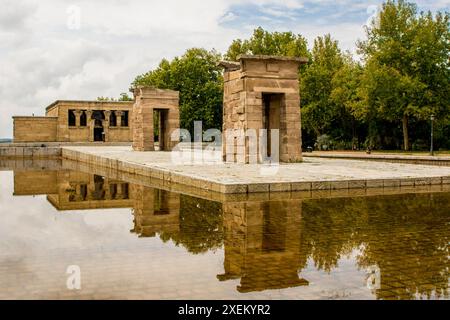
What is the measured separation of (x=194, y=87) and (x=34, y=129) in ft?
54.9

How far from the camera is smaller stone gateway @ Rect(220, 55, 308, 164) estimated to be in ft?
62.3

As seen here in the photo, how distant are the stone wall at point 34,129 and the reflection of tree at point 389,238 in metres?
49.0

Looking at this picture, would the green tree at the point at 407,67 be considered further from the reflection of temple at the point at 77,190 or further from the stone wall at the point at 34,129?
the stone wall at the point at 34,129

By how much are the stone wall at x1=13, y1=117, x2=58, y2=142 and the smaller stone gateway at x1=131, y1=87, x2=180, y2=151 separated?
986 inches

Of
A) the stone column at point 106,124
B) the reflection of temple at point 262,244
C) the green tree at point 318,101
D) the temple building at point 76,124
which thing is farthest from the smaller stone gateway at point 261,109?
the temple building at point 76,124

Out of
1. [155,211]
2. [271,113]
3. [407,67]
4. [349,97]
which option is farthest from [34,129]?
[155,211]

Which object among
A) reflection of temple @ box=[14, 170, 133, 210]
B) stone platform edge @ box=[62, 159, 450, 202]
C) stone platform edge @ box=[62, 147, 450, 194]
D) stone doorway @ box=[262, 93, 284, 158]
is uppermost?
stone doorway @ box=[262, 93, 284, 158]

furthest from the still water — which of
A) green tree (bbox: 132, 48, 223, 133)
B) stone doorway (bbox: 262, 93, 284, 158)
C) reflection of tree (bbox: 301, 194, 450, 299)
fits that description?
green tree (bbox: 132, 48, 223, 133)

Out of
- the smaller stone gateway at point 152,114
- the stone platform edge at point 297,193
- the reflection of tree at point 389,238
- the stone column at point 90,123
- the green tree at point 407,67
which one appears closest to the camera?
the reflection of tree at point 389,238

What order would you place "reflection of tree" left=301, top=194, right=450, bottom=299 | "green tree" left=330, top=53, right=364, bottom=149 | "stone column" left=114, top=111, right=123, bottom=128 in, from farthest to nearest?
"stone column" left=114, top=111, right=123, bottom=128
"green tree" left=330, top=53, right=364, bottom=149
"reflection of tree" left=301, top=194, right=450, bottom=299

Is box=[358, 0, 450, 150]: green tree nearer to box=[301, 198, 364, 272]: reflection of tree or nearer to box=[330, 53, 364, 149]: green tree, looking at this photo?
box=[330, 53, 364, 149]: green tree

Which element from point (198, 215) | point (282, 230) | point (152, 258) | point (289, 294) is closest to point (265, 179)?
point (198, 215)

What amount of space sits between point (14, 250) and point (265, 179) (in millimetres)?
6931

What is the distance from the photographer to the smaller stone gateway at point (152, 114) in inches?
1261
